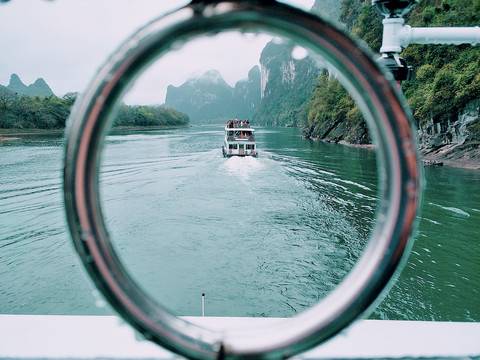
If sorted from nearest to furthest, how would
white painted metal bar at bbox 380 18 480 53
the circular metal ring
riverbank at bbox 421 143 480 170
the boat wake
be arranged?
1. the circular metal ring
2. white painted metal bar at bbox 380 18 480 53
3. riverbank at bbox 421 143 480 170
4. the boat wake

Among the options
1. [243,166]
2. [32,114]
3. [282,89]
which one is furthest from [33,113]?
[282,89]

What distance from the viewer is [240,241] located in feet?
28.5

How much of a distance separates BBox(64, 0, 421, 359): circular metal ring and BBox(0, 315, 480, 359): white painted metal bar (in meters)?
0.51

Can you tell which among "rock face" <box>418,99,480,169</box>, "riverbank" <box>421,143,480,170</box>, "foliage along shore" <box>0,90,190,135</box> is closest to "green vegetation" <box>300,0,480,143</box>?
"rock face" <box>418,99,480,169</box>

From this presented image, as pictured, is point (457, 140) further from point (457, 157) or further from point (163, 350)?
point (163, 350)

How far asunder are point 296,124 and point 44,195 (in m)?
54.5

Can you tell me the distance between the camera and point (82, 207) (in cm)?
46

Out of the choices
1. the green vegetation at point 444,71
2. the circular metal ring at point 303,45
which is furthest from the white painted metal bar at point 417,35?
the green vegetation at point 444,71

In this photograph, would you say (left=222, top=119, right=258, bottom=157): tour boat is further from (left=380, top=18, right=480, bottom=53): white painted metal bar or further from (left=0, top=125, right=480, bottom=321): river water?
(left=380, top=18, right=480, bottom=53): white painted metal bar

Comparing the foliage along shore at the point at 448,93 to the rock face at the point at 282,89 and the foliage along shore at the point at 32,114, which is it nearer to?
the foliage along shore at the point at 32,114

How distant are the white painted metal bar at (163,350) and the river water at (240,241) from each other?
1.40 metres

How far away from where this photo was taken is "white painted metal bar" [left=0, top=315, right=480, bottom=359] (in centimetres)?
95

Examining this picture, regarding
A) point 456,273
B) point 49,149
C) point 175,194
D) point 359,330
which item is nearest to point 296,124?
point 49,149

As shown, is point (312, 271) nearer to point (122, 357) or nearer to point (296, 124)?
point (122, 357)
